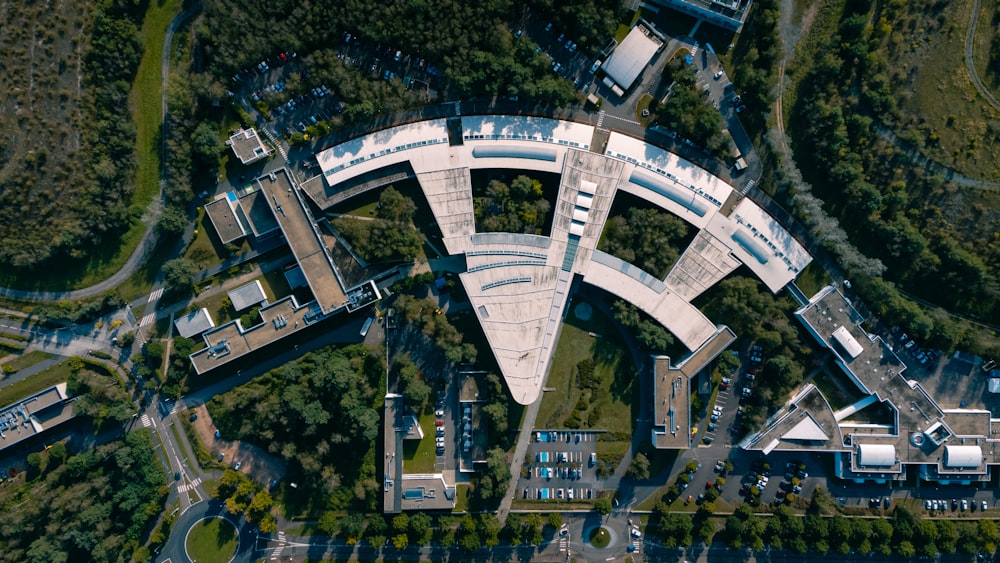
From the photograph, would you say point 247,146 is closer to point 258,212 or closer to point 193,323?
point 258,212

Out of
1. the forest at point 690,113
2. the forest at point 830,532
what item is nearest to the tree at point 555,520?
the forest at point 830,532

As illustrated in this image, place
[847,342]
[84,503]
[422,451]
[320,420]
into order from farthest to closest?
[422,451], [847,342], [84,503], [320,420]

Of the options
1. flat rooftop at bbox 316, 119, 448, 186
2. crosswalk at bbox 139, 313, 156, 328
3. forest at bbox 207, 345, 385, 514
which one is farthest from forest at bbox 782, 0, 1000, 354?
crosswalk at bbox 139, 313, 156, 328

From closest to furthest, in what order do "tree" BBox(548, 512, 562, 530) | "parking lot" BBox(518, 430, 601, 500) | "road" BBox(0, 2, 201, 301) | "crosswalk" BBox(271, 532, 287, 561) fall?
1. "tree" BBox(548, 512, 562, 530)
2. "road" BBox(0, 2, 201, 301)
3. "crosswalk" BBox(271, 532, 287, 561)
4. "parking lot" BBox(518, 430, 601, 500)

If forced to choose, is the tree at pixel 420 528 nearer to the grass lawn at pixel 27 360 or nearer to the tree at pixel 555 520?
the tree at pixel 555 520

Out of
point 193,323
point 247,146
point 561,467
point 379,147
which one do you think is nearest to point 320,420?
point 193,323

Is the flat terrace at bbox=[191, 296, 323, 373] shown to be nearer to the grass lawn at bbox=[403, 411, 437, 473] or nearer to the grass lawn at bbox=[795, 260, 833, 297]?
the grass lawn at bbox=[403, 411, 437, 473]
